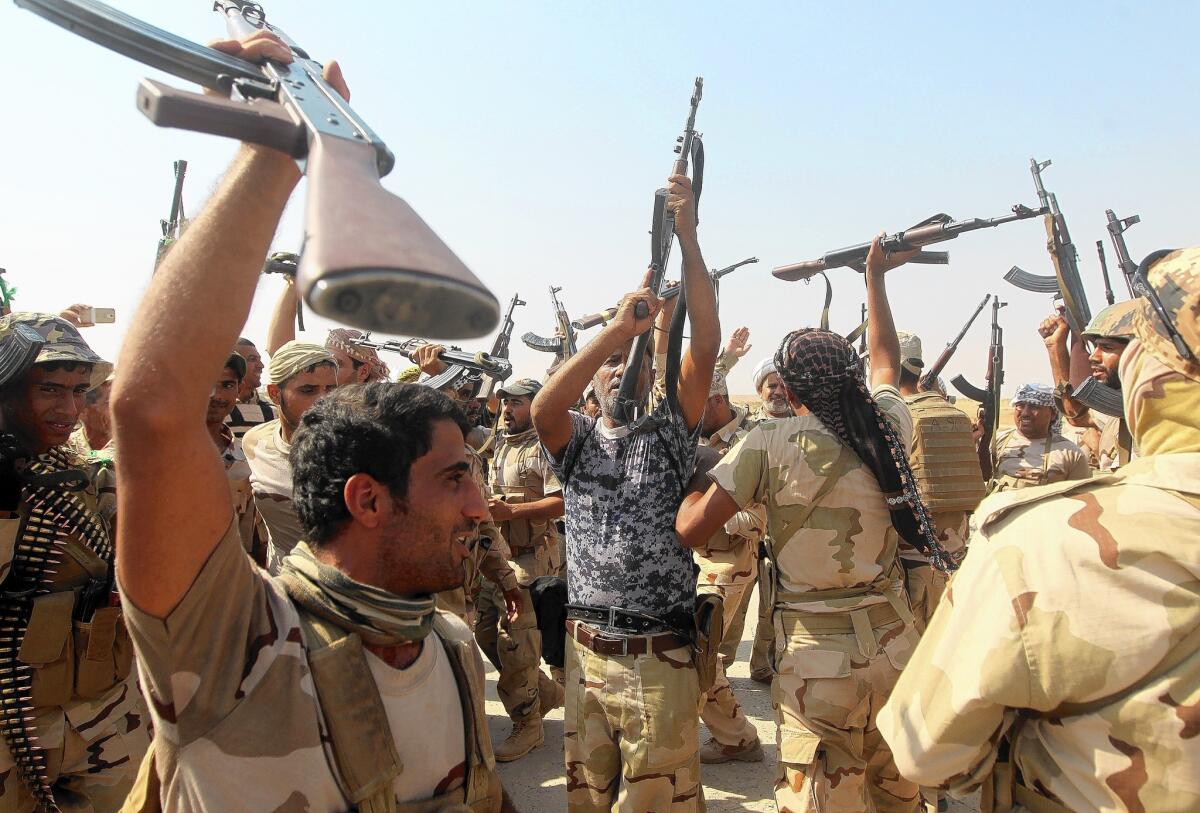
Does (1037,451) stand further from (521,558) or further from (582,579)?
(582,579)

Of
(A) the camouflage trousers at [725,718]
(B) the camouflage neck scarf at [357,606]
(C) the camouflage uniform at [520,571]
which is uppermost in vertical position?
(B) the camouflage neck scarf at [357,606]

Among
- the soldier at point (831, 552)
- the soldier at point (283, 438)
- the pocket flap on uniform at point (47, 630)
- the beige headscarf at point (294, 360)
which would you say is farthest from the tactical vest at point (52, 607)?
the soldier at point (831, 552)

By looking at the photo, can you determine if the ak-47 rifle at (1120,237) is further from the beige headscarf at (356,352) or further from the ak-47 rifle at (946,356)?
the beige headscarf at (356,352)

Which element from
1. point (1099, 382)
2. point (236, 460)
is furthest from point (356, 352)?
point (1099, 382)

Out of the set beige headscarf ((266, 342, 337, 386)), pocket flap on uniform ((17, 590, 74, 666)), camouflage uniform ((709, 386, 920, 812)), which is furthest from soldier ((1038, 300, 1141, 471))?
pocket flap on uniform ((17, 590, 74, 666))

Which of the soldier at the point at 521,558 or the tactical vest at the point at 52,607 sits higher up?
the tactical vest at the point at 52,607

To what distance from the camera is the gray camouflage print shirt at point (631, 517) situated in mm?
3473

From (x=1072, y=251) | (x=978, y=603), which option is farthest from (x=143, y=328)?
(x=1072, y=251)

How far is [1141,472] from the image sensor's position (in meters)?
1.66

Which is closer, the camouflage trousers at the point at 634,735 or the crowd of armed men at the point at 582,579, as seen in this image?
the crowd of armed men at the point at 582,579

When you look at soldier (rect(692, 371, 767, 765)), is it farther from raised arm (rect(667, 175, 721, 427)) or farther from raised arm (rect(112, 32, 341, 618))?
raised arm (rect(112, 32, 341, 618))

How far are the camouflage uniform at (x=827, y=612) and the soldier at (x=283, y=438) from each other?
1.88 meters

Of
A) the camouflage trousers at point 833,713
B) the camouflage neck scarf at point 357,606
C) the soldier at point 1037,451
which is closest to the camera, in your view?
the camouflage neck scarf at point 357,606

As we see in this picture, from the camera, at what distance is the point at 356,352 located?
5.85 m
